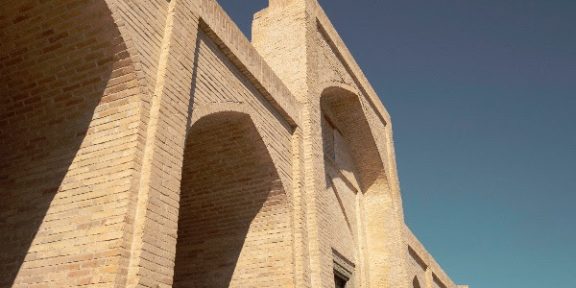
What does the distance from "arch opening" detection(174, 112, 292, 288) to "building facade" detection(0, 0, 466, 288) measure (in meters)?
0.02

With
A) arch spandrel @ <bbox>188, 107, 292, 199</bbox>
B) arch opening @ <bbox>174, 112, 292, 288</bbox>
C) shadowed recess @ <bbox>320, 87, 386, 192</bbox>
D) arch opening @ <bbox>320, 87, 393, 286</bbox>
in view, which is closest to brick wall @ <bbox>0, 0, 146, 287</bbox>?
arch spandrel @ <bbox>188, 107, 292, 199</bbox>

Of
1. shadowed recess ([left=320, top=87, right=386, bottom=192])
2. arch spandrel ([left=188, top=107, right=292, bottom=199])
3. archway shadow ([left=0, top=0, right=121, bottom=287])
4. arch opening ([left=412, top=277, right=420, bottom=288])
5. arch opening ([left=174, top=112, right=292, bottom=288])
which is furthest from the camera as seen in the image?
arch opening ([left=412, top=277, right=420, bottom=288])

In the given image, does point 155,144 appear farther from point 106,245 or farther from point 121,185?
point 106,245

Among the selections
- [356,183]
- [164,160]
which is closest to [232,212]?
[164,160]

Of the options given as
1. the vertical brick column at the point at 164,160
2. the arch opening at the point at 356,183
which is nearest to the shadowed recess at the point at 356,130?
the arch opening at the point at 356,183

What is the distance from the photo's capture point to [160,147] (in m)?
3.92

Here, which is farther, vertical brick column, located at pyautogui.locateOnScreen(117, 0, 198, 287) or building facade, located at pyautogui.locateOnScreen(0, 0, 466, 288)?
building facade, located at pyautogui.locateOnScreen(0, 0, 466, 288)

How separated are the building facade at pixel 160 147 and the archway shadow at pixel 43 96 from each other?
0.04ft

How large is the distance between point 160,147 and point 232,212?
2.65 m

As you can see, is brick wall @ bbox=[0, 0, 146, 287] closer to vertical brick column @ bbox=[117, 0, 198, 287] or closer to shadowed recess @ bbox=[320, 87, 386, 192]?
vertical brick column @ bbox=[117, 0, 198, 287]

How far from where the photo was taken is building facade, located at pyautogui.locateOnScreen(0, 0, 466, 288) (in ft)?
11.9

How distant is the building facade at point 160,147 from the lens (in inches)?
143

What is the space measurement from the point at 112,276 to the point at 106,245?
0.80 feet

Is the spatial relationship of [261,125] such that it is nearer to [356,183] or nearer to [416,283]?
[356,183]
